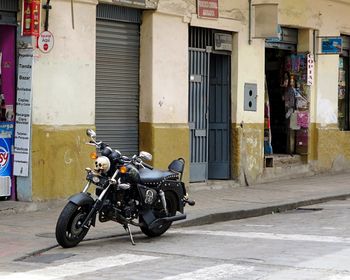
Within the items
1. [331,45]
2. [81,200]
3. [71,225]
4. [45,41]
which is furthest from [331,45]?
[71,225]

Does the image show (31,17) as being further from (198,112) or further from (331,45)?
(331,45)

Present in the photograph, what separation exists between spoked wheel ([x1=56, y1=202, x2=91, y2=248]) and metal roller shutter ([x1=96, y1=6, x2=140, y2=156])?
477 cm

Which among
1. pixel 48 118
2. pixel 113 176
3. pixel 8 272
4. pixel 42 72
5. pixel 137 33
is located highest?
pixel 137 33

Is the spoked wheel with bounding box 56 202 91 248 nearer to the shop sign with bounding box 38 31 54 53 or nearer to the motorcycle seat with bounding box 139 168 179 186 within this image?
the motorcycle seat with bounding box 139 168 179 186

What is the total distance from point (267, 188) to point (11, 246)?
8.45 meters

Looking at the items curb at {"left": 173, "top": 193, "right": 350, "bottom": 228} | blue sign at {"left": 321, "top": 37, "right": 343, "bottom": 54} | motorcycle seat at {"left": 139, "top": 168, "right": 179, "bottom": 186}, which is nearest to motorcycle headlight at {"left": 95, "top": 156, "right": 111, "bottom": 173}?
motorcycle seat at {"left": 139, "top": 168, "right": 179, "bottom": 186}

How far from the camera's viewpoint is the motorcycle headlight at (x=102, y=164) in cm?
966

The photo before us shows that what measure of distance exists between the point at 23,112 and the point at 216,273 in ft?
19.2

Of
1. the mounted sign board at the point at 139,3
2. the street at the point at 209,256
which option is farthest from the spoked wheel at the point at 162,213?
the mounted sign board at the point at 139,3

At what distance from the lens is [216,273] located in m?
8.04

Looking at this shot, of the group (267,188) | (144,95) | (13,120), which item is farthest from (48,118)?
(267,188)

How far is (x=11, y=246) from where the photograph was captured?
9734mm

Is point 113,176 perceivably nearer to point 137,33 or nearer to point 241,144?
point 137,33

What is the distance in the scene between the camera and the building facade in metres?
12.8
